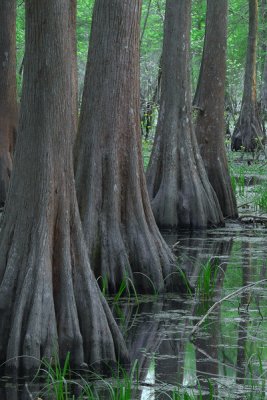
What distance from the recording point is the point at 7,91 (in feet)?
56.8

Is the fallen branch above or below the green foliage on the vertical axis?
above

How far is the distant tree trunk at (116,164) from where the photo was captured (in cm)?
997

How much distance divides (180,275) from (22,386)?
3.56 meters

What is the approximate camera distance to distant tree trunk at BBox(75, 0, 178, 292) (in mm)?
9969

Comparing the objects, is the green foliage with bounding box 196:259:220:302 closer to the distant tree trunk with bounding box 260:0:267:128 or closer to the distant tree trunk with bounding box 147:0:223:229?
the distant tree trunk with bounding box 147:0:223:229

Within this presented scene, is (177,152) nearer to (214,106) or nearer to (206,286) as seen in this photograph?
(214,106)

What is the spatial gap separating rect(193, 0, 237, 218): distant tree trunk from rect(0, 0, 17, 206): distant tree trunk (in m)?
2.93

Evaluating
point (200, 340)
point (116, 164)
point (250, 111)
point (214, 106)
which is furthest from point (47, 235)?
point (250, 111)

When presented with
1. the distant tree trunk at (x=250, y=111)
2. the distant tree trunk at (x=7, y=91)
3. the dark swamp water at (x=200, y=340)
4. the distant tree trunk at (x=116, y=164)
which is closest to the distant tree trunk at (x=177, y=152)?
the dark swamp water at (x=200, y=340)

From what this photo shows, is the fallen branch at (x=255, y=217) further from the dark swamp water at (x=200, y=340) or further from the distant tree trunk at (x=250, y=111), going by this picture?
the distant tree trunk at (x=250, y=111)

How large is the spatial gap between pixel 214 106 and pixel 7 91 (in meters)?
3.37

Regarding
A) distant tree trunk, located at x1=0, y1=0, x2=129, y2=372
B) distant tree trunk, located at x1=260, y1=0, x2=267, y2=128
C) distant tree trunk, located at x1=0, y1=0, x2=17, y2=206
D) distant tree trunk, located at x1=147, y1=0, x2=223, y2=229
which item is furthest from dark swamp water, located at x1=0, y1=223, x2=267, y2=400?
distant tree trunk, located at x1=260, y1=0, x2=267, y2=128

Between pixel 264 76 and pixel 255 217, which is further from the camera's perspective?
pixel 264 76

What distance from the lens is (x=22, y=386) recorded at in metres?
6.65
